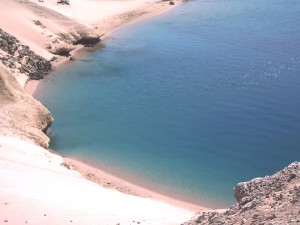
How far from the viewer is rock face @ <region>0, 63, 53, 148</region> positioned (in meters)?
33.8

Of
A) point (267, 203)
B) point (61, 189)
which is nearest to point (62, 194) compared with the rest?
point (61, 189)

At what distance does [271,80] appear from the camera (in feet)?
157

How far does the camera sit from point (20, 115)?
3544 cm

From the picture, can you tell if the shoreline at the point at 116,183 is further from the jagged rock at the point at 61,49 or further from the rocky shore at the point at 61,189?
the jagged rock at the point at 61,49

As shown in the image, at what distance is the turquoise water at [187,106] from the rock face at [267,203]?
13.0 metres

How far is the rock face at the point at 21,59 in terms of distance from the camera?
50856 millimetres

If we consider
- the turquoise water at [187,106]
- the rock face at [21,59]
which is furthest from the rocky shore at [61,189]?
the turquoise water at [187,106]

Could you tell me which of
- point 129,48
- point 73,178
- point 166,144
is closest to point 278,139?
point 166,144

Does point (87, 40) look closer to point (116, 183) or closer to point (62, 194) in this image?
point (116, 183)

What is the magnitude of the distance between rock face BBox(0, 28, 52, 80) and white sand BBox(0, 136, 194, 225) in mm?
21995

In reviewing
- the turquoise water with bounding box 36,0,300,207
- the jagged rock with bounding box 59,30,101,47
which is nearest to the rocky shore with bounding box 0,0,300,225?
the turquoise water with bounding box 36,0,300,207

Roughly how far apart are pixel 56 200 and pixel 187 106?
22.5m

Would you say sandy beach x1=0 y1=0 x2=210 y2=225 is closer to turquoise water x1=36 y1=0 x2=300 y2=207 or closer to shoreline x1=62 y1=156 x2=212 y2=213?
shoreline x1=62 y1=156 x2=212 y2=213

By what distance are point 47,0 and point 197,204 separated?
184ft
